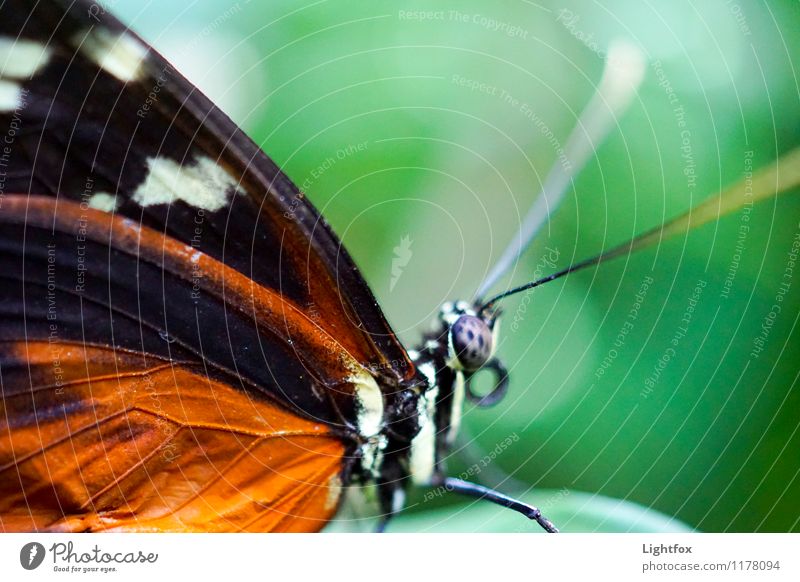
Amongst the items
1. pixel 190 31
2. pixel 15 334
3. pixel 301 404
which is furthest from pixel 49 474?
pixel 190 31

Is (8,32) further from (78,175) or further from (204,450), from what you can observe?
(204,450)

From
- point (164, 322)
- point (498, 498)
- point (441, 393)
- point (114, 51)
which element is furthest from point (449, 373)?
point (114, 51)

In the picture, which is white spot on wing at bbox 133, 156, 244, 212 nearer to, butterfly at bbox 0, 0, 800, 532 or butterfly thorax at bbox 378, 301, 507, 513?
butterfly at bbox 0, 0, 800, 532

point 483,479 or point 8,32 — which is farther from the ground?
point 8,32

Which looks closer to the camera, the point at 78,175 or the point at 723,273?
the point at 78,175

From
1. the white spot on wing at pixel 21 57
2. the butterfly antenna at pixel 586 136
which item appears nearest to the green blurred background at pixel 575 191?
the butterfly antenna at pixel 586 136

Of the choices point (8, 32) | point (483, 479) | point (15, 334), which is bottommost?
point (483, 479)
